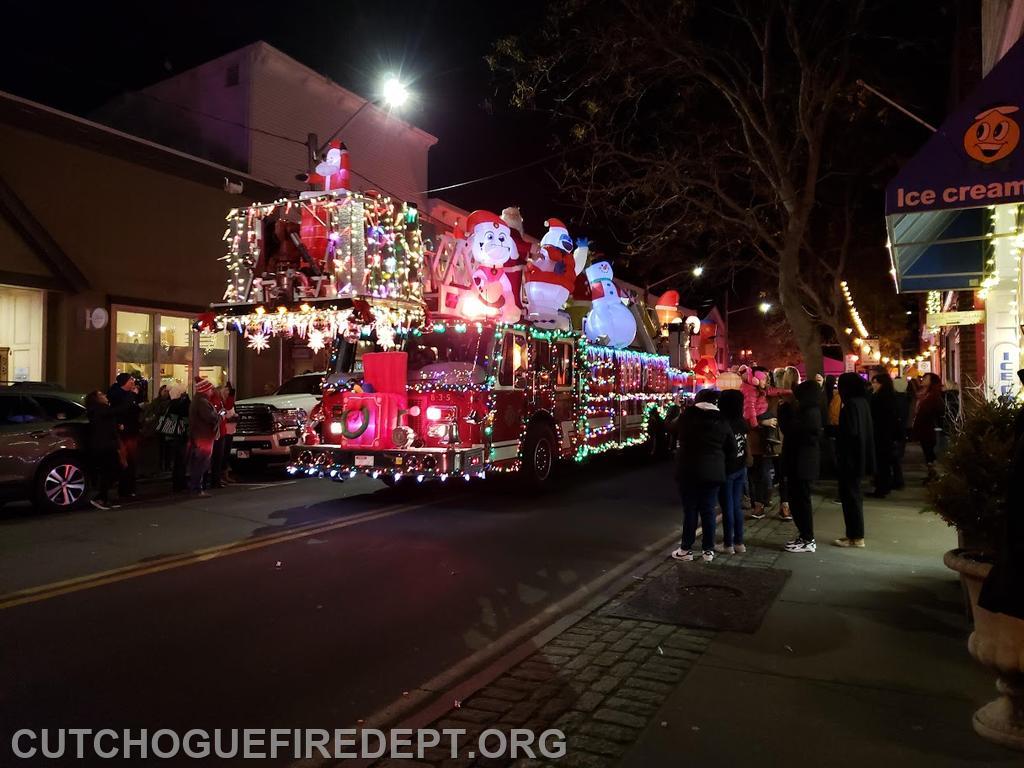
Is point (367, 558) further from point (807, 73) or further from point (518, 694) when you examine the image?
point (807, 73)

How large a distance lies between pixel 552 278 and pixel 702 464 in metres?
6.08

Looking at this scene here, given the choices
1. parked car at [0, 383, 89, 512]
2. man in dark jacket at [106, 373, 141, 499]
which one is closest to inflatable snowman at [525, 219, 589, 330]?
Answer: man in dark jacket at [106, 373, 141, 499]

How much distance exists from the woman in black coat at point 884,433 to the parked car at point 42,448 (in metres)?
11.8

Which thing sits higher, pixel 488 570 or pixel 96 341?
pixel 96 341

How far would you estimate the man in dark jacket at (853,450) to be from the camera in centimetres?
788

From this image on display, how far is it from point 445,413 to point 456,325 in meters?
1.63

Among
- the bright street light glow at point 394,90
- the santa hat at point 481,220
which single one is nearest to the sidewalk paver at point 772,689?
the santa hat at point 481,220

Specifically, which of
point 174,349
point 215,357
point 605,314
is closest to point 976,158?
point 605,314

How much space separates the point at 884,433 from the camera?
11828 millimetres

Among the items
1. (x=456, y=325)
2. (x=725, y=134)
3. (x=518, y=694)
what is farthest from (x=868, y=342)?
(x=518, y=694)

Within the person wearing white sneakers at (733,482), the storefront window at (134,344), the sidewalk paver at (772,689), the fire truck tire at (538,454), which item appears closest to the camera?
the sidewalk paver at (772,689)

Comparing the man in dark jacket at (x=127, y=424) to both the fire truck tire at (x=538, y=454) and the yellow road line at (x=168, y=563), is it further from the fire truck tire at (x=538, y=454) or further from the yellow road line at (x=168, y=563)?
the fire truck tire at (x=538, y=454)

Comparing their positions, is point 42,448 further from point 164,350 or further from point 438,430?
point 164,350

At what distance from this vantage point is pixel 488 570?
7.36 m
